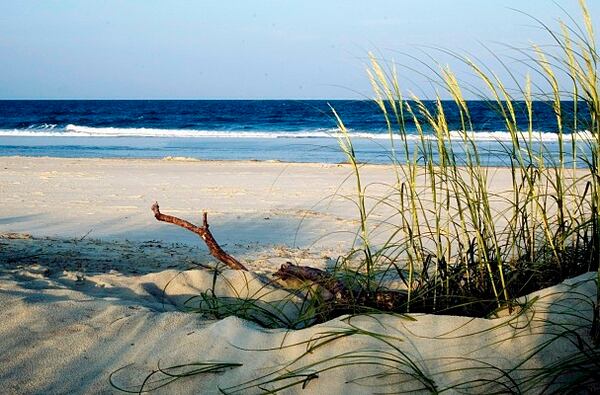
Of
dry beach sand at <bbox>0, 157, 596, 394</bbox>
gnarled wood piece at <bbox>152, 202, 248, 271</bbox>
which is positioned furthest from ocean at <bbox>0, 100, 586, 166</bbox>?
gnarled wood piece at <bbox>152, 202, 248, 271</bbox>

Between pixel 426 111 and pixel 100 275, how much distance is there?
222cm

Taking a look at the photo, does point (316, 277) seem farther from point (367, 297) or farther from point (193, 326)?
point (193, 326)

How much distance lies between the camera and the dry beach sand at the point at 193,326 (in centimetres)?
223

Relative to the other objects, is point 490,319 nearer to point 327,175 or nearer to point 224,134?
point 327,175

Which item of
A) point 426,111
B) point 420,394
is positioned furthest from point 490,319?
point 426,111

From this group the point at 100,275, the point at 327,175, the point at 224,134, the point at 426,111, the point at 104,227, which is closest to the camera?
the point at 426,111

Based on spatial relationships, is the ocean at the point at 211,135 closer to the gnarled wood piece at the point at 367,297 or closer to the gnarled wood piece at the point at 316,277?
the gnarled wood piece at the point at 316,277

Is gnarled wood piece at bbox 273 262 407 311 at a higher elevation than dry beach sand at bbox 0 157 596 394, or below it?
higher

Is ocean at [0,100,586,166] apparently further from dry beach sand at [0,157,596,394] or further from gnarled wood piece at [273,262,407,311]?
gnarled wood piece at [273,262,407,311]

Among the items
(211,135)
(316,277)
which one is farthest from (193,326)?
(211,135)

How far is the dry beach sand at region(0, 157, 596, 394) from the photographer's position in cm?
223

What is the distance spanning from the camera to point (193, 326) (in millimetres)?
2746

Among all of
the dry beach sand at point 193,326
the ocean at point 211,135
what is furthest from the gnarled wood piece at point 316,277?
the ocean at point 211,135

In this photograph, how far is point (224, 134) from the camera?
3028cm
